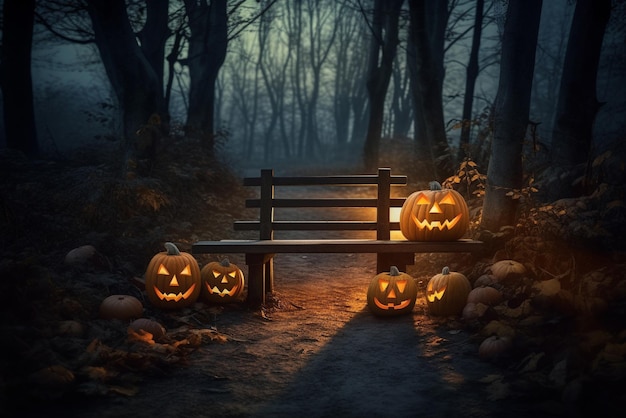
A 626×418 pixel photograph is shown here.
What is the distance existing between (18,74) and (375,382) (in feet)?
42.3

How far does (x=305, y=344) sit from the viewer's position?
571cm

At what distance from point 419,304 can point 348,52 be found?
138 ft

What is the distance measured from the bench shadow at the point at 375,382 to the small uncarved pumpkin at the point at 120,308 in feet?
6.60

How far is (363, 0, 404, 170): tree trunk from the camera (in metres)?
18.6

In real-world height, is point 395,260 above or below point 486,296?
above

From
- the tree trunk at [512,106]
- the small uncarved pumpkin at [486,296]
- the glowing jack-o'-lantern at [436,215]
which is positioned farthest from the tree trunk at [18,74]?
the small uncarved pumpkin at [486,296]

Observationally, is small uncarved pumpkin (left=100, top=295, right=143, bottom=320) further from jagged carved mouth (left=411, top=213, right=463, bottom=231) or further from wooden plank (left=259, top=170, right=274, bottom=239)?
jagged carved mouth (left=411, top=213, right=463, bottom=231)

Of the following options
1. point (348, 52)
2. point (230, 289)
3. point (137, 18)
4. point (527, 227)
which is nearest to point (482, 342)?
point (527, 227)

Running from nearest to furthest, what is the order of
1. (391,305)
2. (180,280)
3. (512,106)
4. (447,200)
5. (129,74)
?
(180,280) → (391,305) → (447,200) → (512,106) → (129,74)

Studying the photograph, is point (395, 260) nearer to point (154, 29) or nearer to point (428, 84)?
point (428, 84)

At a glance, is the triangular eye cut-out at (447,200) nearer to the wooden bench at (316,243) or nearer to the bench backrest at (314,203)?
the wooden bench at (316,243)

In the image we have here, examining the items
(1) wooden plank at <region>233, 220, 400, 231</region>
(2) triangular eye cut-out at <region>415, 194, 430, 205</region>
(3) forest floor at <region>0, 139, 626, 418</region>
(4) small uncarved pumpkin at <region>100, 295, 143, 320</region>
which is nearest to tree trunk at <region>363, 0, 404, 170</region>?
(1) wooden plank at <region>233, 220, 400, 231</region>

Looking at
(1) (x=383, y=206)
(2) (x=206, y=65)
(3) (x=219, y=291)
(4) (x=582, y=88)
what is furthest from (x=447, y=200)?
(2) (x=206, y=65)

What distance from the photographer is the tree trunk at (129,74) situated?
1025 cm
